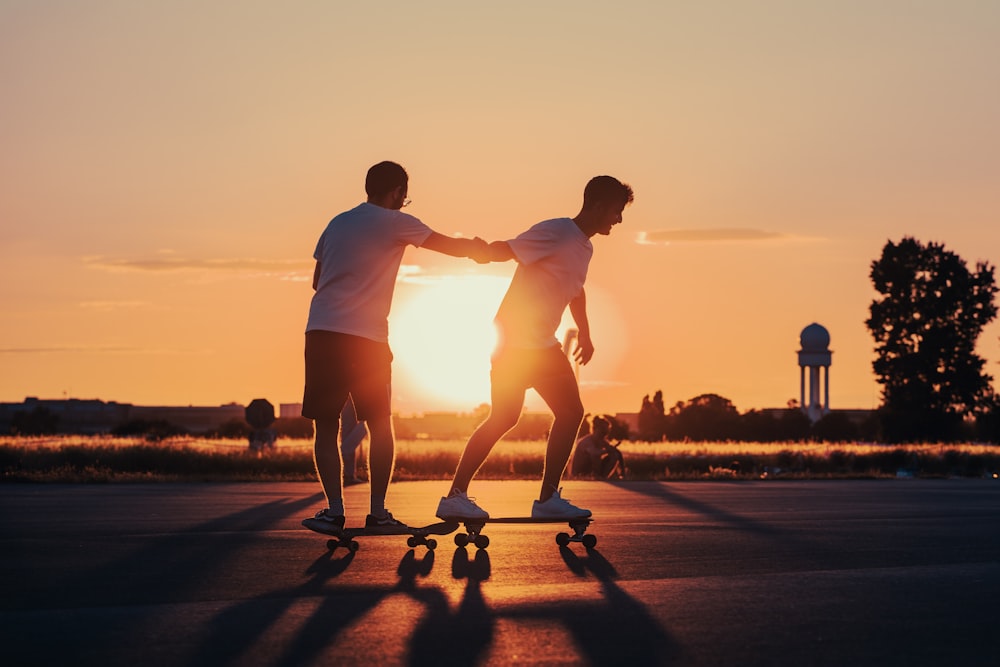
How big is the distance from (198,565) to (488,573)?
1589 millimetres

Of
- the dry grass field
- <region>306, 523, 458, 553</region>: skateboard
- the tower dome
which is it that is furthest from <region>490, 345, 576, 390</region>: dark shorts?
the tower dome

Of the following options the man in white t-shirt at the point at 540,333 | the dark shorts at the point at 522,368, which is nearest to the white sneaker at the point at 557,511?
the man in white t-shirt at the point at 540,333

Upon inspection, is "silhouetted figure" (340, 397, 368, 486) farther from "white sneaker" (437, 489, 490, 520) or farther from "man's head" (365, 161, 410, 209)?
"man's head" (365, 161, 410, 209)

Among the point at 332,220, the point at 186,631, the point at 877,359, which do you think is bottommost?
the point at 186,631

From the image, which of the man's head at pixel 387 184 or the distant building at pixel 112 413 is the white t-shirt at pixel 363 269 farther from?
the distant building at pixel 112 413

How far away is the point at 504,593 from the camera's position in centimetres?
641

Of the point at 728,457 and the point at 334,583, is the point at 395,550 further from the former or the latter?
the point at 728,457

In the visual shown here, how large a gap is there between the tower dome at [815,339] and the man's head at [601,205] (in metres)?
84.0

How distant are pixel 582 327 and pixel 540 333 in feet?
2.18

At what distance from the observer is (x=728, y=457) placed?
3416 cm

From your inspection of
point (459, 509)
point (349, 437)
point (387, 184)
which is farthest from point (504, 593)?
point (349, 437)

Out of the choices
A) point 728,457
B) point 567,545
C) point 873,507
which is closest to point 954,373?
point 728,457

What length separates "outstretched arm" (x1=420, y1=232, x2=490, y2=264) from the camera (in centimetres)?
835

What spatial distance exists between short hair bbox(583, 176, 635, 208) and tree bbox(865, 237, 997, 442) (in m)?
69.3
